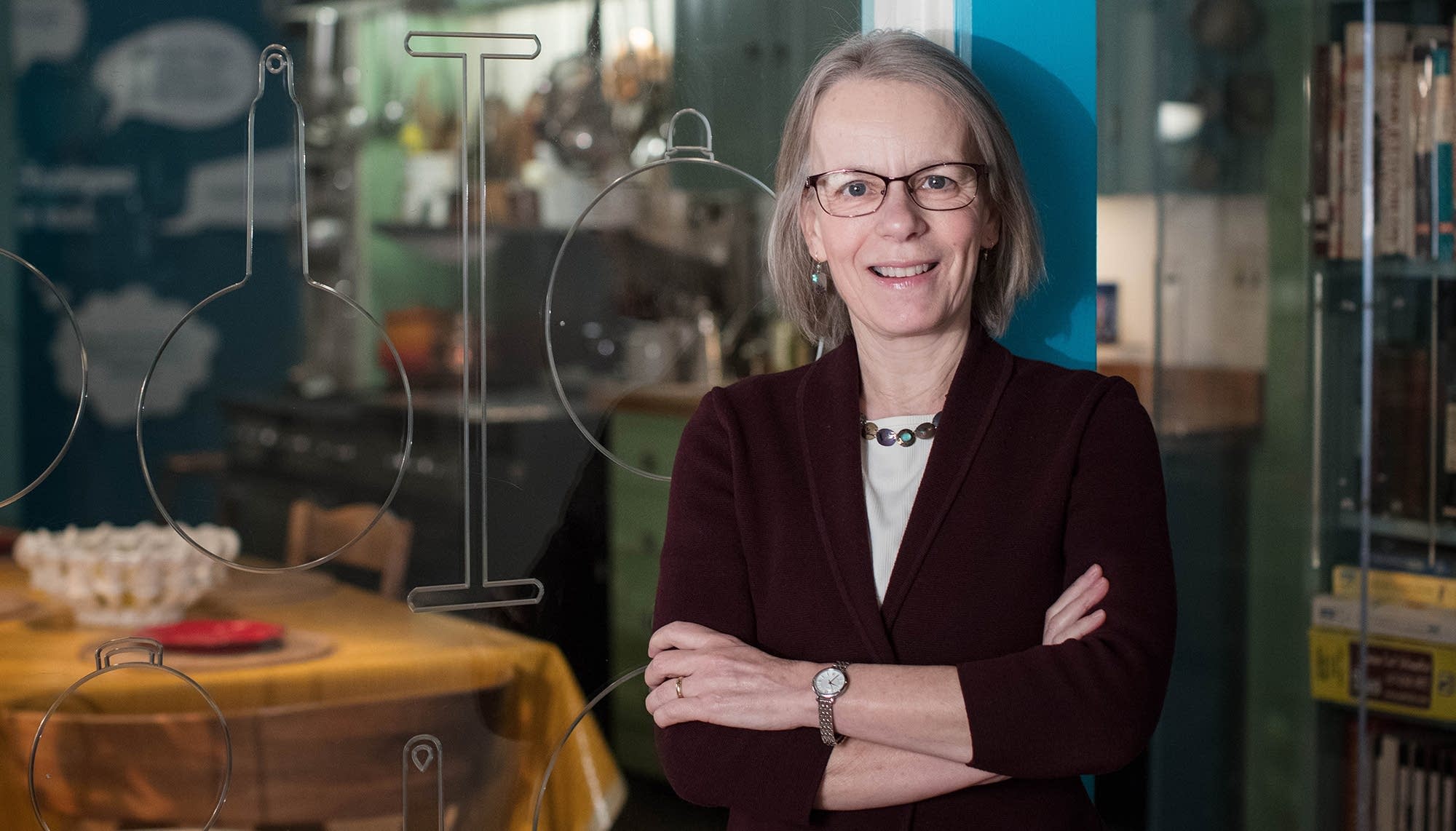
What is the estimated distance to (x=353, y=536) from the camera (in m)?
Answer: 1.32

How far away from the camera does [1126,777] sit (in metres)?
2.78

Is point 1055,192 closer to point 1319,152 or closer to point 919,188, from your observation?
point 919,188

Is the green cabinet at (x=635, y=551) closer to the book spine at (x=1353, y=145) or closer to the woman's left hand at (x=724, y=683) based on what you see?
the woman's left hand at (x=724, y=683)

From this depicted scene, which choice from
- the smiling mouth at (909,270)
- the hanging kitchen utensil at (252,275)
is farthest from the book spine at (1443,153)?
the hanging kitchen utensil at (252,275)

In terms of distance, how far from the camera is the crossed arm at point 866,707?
1.04 metres

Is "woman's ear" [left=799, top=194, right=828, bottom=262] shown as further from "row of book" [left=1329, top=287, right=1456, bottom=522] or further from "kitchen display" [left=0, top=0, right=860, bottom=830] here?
"row of book" [left=1329, top=287, right=1456, bottom=522]

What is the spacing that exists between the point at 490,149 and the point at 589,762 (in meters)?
0.61

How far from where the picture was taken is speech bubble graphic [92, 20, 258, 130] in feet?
4.05

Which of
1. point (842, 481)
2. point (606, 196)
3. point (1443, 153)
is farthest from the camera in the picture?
point (1443, 153)

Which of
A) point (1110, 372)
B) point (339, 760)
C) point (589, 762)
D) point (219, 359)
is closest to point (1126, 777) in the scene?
point (1110, 372)

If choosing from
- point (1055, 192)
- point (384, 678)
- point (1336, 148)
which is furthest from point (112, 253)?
point (1336, 148)

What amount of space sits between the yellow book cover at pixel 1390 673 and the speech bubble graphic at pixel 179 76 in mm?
2138

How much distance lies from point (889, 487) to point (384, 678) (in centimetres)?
52

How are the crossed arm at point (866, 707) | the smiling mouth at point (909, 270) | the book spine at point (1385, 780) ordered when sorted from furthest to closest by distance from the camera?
the book spine at point (1385, 780) → the smiling mouth at point (909, 270) → the crossed arm at point (866, 707)
